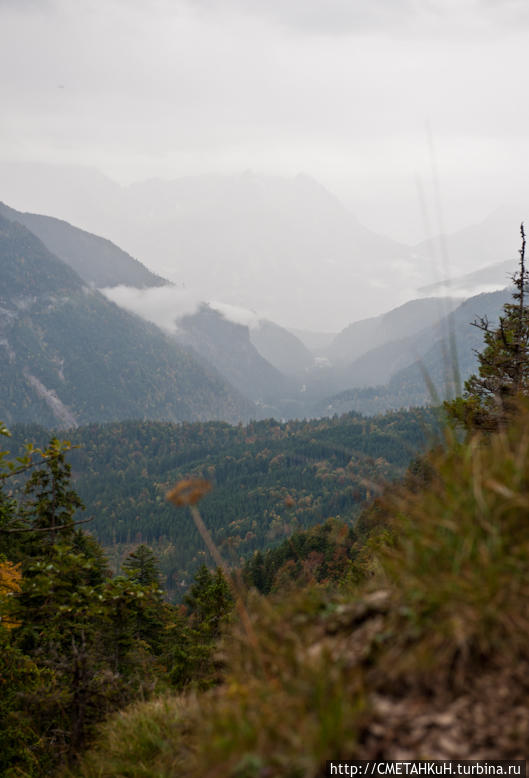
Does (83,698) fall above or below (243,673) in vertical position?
below

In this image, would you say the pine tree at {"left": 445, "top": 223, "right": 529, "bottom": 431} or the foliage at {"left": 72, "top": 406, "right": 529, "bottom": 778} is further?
the pine tree at {"left": 445, "top": 223, "right": 529, "bottom": 431}

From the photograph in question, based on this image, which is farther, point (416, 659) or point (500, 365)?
point (500, 365)

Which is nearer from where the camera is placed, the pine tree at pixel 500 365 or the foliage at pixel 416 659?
the foliage at pixel 416 659

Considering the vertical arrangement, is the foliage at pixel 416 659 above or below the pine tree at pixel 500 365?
below

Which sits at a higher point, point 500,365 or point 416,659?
point 500,365

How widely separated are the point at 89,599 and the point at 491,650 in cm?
602

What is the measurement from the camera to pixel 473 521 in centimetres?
313

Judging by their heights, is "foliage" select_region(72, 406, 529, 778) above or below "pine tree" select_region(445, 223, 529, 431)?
below

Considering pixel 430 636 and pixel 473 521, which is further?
pixel 473 521

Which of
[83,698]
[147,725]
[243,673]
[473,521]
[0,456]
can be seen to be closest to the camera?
[473,521]

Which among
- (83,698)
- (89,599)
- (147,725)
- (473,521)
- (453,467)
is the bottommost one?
(83,698)

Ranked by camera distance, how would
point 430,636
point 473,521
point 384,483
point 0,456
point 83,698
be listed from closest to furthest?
1. point 430,636
2. point 473,521
3. point 384,483
4. point 0,456
5. point 83,698

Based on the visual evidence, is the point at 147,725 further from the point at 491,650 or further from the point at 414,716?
the point at 491,650

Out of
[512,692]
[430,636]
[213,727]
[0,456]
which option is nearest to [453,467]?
[430,636]
